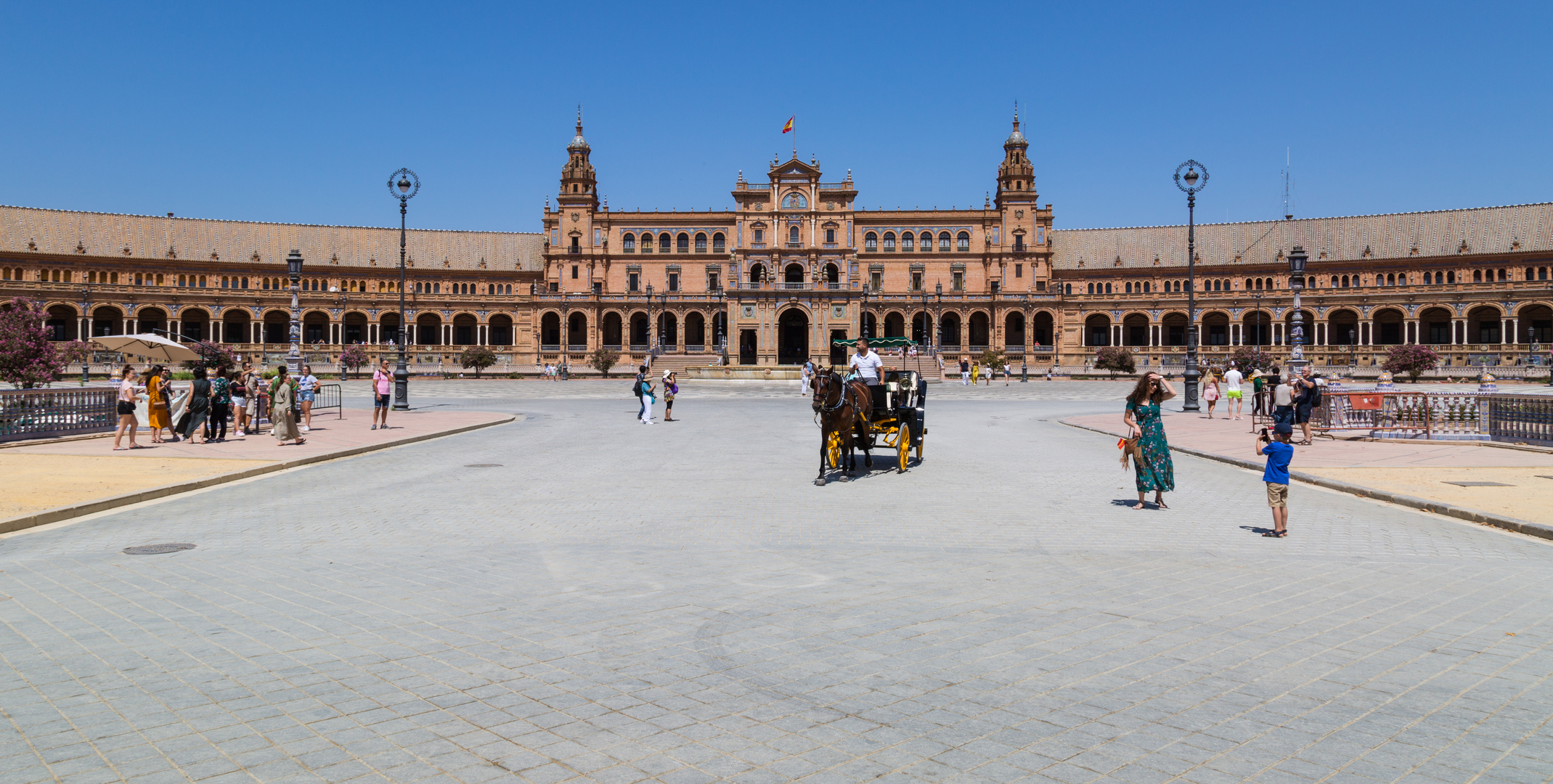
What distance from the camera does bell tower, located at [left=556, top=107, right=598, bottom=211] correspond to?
91.8 metres

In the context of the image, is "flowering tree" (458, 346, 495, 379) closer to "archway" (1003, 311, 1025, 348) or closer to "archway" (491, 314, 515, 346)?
"archway" (491, 314, 515, 346)

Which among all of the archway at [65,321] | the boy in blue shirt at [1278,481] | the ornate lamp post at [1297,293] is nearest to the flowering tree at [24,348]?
the boy in blue shirt at [1278,481]

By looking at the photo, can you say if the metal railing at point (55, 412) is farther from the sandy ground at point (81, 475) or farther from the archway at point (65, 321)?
the archway at point (65, 321)

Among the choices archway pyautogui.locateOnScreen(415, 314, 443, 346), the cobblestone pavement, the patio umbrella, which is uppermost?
archway pyautogui.locateOnScreen(415, 314, 443, 346)

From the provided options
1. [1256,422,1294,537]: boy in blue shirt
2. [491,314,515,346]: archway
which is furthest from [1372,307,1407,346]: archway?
[1256,422,1294,537]: boy in blue shirt

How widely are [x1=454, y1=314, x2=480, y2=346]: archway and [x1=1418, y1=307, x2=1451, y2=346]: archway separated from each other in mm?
87446

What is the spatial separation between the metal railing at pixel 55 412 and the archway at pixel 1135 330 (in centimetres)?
8541

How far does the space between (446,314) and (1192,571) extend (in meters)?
92.4

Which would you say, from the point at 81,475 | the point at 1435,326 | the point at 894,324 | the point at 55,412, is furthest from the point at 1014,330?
the point at 81,475

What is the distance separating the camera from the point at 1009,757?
3.85m

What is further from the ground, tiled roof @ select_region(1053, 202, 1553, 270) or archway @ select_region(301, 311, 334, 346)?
tiled roof @ select_region(1053, 202, 1553, 270)

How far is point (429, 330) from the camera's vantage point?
9400 centimetres

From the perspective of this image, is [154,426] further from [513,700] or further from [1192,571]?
[1192,571]

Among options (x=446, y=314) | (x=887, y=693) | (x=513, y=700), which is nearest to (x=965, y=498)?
(x=887, y=693)
